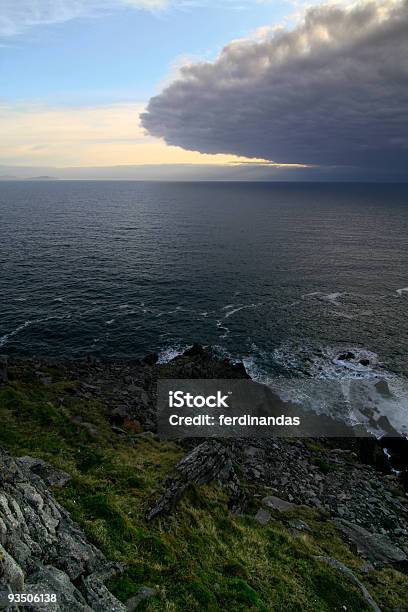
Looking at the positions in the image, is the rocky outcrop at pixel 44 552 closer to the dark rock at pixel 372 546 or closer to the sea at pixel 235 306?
the dark rock at pixel 372 546

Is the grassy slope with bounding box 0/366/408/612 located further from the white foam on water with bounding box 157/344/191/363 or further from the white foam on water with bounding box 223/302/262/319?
the white foam on water with bounding box 223/302/262/319

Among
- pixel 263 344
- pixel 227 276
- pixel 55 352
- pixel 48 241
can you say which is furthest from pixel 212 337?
pixel 48 241

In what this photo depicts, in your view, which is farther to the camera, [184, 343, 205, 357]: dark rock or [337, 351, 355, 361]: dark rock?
[337, 351, 355, 361]: dark rock

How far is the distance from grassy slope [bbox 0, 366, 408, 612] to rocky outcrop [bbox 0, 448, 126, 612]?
3.61 feet

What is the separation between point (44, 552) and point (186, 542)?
8.34 meters

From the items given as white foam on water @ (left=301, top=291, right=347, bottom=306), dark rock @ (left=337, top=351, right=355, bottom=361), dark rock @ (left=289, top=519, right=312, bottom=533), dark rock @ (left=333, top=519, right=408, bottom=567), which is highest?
white foam on water @ (left=301, top=291, right=347, bottom=306)

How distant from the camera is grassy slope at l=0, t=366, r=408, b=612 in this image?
1620 centimetres

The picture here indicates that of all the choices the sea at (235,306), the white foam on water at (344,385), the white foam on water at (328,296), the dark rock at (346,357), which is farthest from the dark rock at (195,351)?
the white foam on water at (328,296)

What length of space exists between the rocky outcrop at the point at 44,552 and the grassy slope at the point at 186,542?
3.61 feet

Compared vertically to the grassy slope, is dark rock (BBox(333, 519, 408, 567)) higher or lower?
lower

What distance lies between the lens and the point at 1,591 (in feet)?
33.9

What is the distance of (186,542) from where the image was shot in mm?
19375

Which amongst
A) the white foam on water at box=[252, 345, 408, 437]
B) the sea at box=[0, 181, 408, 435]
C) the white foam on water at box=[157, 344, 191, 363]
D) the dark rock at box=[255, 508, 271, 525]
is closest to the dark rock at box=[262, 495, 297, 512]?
the dark rock at box=[255, 508, 271, 525]

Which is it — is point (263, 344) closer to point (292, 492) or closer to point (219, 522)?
point (292, 492)
